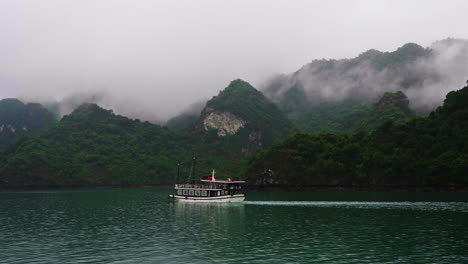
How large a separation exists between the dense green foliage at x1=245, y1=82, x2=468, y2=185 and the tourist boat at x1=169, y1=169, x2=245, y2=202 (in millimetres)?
82295

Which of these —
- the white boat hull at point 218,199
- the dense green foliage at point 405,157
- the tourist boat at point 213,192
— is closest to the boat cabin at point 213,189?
the tourist boat at point 213,192

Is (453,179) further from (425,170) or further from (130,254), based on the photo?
(130,254)

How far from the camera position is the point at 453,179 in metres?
145

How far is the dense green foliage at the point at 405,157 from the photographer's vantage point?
150 m

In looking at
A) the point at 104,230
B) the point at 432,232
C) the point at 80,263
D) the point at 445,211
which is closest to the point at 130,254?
the point at 80,263

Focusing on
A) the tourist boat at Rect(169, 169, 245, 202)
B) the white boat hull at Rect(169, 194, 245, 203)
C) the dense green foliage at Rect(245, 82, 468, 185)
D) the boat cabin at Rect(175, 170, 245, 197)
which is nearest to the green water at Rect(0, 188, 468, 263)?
the white boat hull at Rect(169, 194, 245, 203)

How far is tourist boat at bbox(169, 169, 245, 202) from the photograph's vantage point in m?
112

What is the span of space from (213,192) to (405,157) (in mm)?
96229

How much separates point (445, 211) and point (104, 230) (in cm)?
6431

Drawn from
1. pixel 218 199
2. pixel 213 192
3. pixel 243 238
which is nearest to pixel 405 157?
pixel 218 199

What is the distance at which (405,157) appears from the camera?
16512 cm

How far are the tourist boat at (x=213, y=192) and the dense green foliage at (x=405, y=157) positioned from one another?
8229 centimetres

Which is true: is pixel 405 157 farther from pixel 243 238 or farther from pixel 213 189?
pixel 243 238

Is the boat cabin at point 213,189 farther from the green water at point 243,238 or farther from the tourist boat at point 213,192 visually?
the green water at point 243,238
